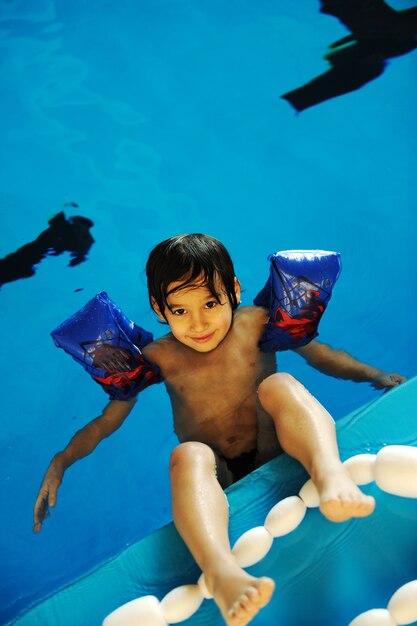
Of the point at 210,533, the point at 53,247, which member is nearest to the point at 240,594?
the point at 210,533

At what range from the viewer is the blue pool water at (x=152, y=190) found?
243 cm

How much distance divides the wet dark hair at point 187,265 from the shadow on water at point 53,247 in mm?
1331

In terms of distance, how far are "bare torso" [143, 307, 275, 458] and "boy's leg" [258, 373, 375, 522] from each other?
28 cm

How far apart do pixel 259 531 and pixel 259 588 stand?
0.28 m

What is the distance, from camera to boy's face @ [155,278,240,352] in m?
1.79

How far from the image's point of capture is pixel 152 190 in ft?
10.8

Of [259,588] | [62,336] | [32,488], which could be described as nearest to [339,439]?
[259,588]

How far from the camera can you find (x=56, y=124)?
3.58 metres

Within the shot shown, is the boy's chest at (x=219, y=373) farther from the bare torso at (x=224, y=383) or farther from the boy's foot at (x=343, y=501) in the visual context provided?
the boy's foot at (x=343, y=501)

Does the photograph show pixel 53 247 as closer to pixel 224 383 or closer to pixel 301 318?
pixel 224 383

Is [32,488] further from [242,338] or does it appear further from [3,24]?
[3,24]

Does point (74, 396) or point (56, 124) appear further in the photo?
point (56, 124)

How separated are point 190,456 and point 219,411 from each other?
402 mm

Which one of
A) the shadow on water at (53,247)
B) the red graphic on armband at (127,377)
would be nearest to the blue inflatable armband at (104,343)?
the red graphic on armband at (127,377)
